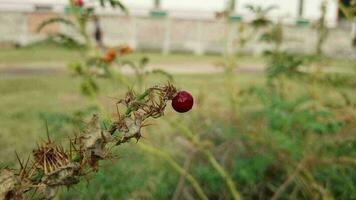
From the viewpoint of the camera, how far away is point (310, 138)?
318 centimetres

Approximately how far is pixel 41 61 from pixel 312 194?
40.5ft

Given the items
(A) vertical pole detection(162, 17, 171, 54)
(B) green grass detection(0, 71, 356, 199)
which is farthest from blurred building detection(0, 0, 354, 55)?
(B) green grass detection(0, 71, 356, 199)

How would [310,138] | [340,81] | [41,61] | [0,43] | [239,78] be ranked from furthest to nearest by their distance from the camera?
[0,43], [41,61], [239,78], [310,138], [340,81]

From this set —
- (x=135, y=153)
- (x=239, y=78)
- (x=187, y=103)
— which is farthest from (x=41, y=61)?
(x=187, y=103)

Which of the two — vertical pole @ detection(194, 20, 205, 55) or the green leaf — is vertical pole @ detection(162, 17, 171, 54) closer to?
vertical pole @ detection(194, 20, 205, 55)

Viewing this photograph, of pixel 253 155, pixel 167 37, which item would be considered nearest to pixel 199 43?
pixel 167 37

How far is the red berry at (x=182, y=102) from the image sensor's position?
808 mm

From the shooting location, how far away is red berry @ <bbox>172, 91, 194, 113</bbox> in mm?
808

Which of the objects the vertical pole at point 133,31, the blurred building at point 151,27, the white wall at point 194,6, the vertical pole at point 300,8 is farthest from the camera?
the vertical pole at point 300,8

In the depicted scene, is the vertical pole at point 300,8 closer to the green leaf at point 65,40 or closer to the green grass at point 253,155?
the green grass at point 253,155

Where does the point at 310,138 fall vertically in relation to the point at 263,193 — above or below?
above

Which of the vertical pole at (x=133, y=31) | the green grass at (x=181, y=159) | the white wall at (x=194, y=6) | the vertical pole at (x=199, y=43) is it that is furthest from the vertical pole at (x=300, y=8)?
the green grass at (x=181, y=159)

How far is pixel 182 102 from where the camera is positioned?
81 centimetres

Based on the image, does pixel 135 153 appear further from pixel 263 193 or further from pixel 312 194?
pixel 312 194
